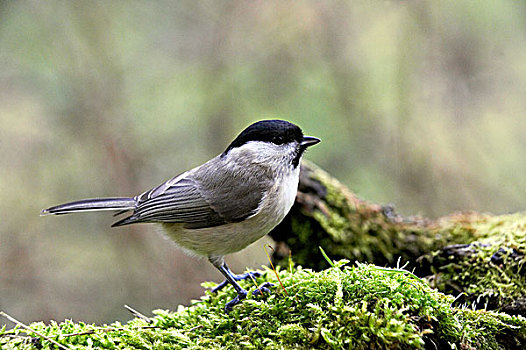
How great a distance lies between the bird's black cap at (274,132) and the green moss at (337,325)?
107 centimetres

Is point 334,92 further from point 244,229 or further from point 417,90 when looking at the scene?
point 244,229

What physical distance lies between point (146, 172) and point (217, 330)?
14.1 feet

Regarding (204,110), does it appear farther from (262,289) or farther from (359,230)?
(262,289)

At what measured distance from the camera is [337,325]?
1.93 meters

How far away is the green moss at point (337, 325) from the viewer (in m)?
1.89

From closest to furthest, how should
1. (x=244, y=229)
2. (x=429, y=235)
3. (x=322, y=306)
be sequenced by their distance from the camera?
(x=322, y=306)
(x=244, y=229)
(x=429, y=235)

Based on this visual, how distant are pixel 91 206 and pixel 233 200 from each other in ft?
3.27

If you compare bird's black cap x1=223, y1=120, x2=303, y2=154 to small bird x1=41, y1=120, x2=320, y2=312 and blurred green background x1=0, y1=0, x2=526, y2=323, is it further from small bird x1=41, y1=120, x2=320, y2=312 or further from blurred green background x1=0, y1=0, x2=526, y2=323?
blurred green background x1=0, y1=0, x2=526, y2=323

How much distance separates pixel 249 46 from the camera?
6469mm

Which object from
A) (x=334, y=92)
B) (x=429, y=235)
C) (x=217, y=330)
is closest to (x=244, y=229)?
(x=217, y=330)

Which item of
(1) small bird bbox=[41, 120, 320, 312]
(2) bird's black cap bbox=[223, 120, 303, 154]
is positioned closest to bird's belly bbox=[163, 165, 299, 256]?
(1) small bird bbox=[41, 120, 320, 312]

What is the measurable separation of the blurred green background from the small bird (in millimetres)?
3090

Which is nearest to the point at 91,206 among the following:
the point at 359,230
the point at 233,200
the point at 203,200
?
the point at 203,200

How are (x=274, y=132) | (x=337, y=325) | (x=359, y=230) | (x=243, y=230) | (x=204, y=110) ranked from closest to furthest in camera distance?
(x=337, y=325) < (x=243, y=230) < (x=274, y=132) < (x=359, y=230) < (x=204, y=110)
